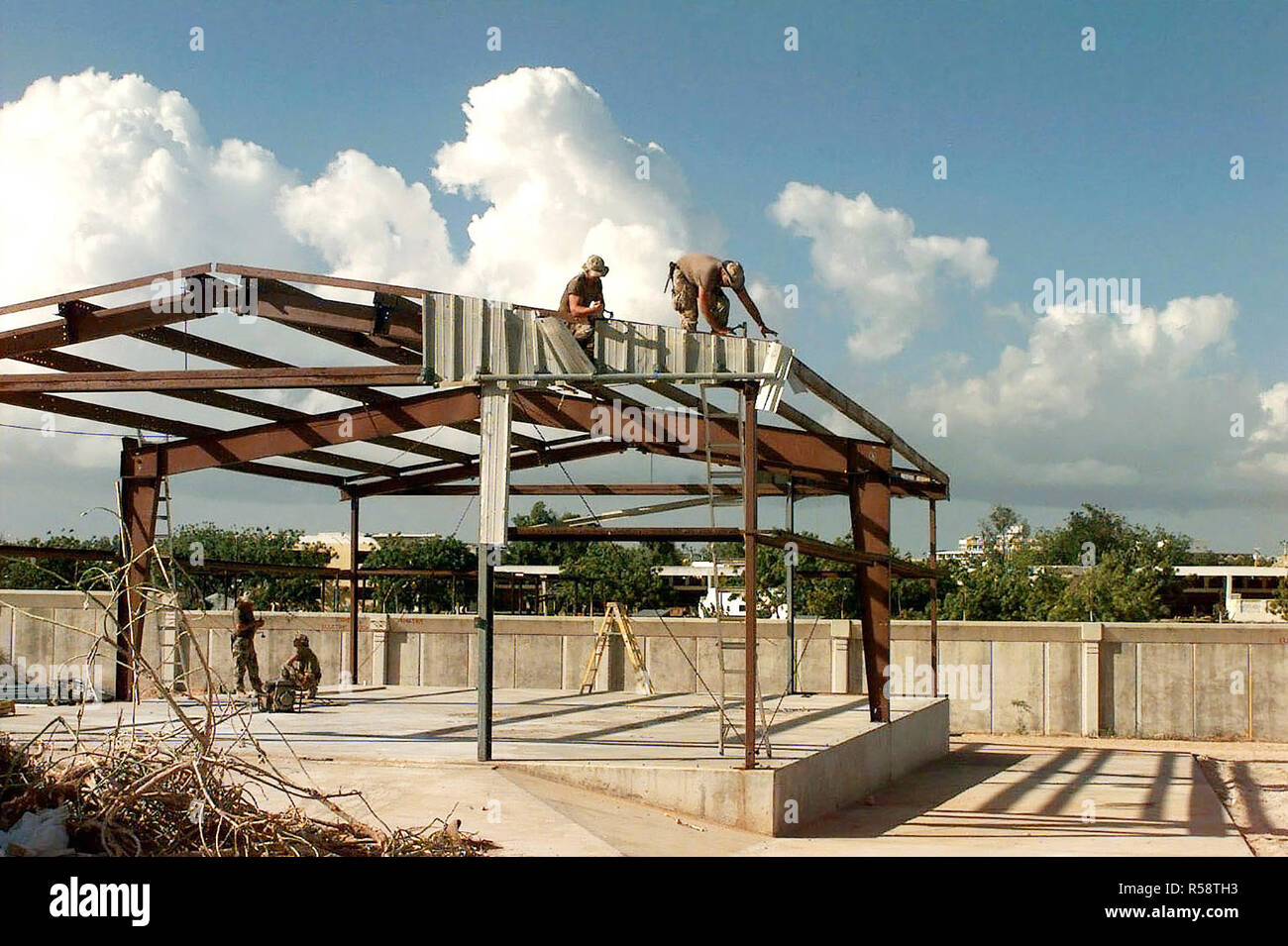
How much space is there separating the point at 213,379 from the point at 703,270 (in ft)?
19.1

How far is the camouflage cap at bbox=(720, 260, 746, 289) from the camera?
13897mm

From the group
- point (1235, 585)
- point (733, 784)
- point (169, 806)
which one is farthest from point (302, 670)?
point (1235, 585)

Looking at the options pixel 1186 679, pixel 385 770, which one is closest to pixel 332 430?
pixel 385 770

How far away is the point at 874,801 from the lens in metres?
17.4

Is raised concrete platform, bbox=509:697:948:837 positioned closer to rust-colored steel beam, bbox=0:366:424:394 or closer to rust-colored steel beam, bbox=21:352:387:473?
rust-colored steel beam, bbox=0:366:424:394

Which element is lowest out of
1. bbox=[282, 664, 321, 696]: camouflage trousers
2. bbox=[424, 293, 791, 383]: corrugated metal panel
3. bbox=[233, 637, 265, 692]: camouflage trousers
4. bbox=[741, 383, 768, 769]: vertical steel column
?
bbox=[282, 664, 321, 696]: camouflage trousers

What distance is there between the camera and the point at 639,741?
1560 centimetres

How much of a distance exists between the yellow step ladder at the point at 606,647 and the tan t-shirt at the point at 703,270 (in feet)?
40.8

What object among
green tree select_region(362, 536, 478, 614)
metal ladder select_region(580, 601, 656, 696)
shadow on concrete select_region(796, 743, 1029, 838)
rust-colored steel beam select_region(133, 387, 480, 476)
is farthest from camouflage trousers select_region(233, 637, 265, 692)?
green tree select_region(362, 536, 478, 614)

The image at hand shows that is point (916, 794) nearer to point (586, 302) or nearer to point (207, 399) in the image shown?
point (586, 302)

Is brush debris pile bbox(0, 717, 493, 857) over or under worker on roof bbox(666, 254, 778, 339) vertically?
under

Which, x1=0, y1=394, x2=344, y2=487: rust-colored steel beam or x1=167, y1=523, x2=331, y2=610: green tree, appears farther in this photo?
x1=167, y1=523, x2=331, y2=610: green tree
